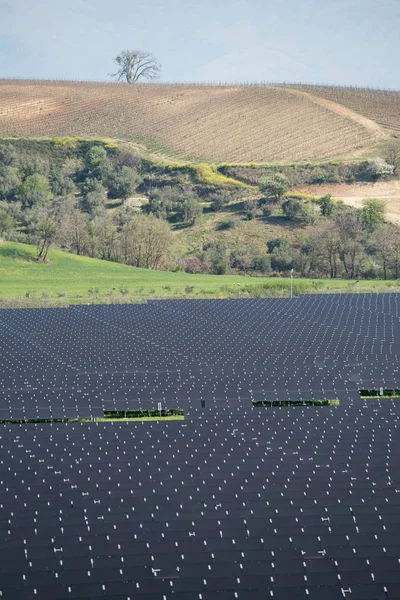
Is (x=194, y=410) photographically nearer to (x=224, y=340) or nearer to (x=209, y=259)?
(x=224, y=340)

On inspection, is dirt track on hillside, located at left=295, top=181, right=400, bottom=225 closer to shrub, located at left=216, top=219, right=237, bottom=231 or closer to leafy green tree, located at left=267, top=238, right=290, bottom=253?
shrub, located at left=216, top=219, right=237, bottom=231

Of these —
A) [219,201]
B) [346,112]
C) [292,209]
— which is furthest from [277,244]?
[346,112]

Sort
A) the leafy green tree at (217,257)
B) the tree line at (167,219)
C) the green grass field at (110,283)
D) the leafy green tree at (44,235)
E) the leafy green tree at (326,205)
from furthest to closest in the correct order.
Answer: the leafy green tree at (326,205) → the tree line at (167,219) → the leafy green tree at (217,257) → the leafy green tree at (44,235) → the green grass field at (110,283)

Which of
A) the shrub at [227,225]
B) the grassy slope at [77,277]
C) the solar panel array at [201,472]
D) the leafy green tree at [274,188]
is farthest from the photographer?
the leafy green tree at [274,188]

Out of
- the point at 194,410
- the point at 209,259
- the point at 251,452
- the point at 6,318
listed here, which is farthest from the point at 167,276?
the point at 251,452

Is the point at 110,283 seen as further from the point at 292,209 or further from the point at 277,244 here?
the point at 292,209

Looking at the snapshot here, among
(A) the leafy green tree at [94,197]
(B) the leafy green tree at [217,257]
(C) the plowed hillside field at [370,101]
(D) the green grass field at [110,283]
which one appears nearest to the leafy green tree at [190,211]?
(A) the leafy green tree at [94,197]

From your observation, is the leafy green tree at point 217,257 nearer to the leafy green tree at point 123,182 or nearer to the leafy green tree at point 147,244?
the leafy green tree at point 147,244
